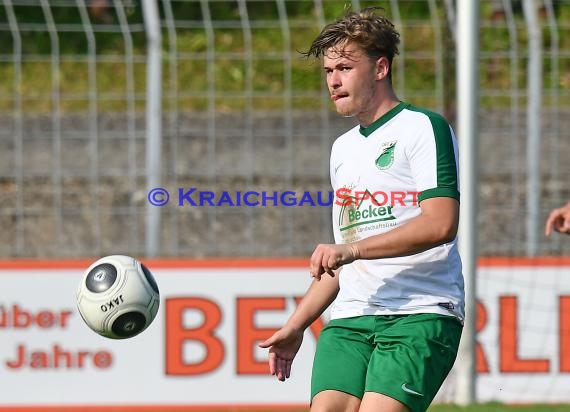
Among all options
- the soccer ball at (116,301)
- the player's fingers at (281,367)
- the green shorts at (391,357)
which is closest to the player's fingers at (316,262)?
the green shorts at (391,357)

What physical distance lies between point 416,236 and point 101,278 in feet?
5.14

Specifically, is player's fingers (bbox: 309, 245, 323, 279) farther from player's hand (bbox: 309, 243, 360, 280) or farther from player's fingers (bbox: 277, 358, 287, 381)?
player's fingers (bbox: 277, 358, 287, 381)

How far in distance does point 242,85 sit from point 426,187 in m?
6.87

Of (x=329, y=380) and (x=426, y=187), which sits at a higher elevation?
(x=426, y=187)

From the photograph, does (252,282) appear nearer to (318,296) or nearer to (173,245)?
(173,245)

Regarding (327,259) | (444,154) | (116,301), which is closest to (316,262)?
(327,259)

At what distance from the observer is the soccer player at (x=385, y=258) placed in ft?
13.6

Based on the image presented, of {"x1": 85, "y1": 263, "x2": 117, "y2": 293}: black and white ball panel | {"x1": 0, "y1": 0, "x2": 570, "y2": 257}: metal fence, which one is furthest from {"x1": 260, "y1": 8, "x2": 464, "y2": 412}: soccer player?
{"x1": 0, "y1": 0, "x2": 570, "y2": 257}: metal fence

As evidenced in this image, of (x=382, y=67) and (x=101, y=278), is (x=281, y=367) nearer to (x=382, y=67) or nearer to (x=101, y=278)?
(x=101, y=278)

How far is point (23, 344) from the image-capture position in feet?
27.5

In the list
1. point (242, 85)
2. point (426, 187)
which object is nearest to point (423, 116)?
point (426, 187)

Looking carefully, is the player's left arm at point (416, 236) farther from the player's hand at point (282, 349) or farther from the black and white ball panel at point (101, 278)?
the black and white ball panel at point (101, 278)

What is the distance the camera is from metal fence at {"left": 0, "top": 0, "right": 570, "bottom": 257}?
8547 millimetres

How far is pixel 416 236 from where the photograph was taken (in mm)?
4039
